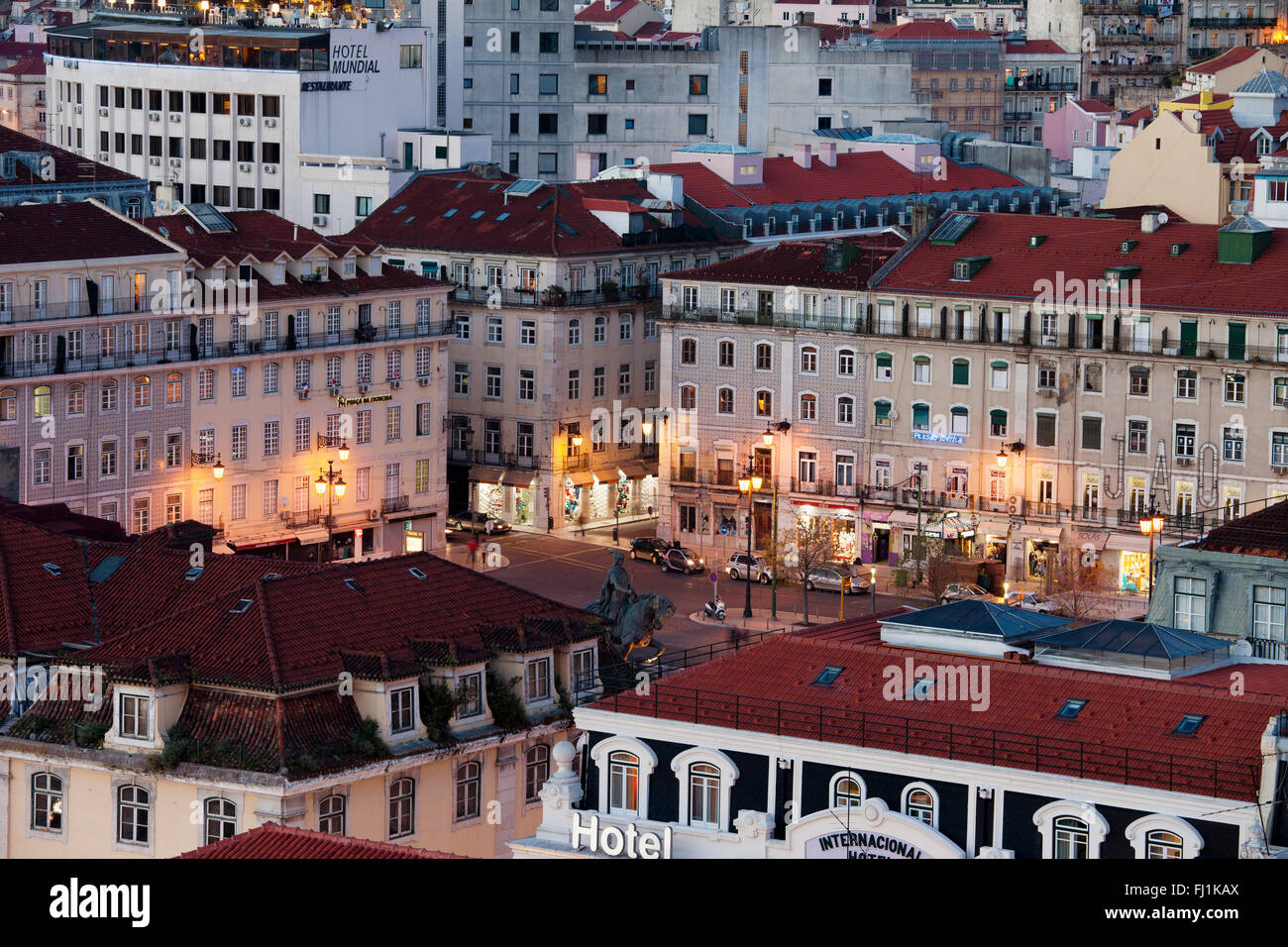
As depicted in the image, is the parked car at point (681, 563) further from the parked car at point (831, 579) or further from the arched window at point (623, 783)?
the arched window at point (623, 783)

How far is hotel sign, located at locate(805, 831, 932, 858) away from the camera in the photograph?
59.5 m

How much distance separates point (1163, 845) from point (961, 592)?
66.1 metres

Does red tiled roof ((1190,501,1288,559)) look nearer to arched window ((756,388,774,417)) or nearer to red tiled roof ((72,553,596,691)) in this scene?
red tiled roof ((72,553,596,691))

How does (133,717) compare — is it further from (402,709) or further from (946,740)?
(946,740)

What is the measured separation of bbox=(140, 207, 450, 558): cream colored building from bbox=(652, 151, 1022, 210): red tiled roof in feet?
88.3

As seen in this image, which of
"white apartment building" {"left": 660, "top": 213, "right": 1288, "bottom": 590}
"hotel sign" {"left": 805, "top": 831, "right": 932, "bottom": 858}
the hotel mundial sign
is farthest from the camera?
"white apartment building" {"left": 660, "top": 213, "right": 1288, "bottom": 590}

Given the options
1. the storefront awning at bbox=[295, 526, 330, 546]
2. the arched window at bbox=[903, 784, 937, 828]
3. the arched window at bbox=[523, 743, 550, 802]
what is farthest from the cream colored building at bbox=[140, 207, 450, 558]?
the arched window at bbox=[903, 784, 937, 828]

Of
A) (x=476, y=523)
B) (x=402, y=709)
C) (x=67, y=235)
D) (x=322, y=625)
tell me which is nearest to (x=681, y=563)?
(x=476, y=523)

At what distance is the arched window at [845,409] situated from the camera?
436 ft

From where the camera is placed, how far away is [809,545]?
418 ft

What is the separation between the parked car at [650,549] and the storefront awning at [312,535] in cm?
1309

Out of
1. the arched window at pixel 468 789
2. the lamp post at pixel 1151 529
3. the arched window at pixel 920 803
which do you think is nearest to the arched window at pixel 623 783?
the arched window at pixel 920 803

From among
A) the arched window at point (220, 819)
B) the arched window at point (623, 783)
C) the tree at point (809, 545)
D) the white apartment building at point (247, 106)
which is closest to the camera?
the arched window at point (623, 783)

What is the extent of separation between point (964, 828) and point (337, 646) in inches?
731
